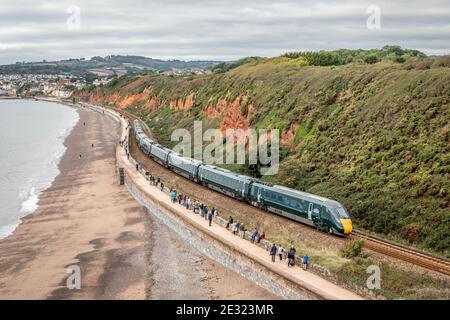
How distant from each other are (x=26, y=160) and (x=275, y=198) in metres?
54.1

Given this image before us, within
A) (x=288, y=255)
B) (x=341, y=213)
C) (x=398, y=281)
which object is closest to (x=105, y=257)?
(x=288, y=255)

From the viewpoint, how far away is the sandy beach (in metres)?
26.6

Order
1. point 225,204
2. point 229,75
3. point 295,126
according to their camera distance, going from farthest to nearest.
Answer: point 229,75 → point 295,126 → point 225,204

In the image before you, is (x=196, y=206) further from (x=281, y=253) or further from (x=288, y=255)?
(x=288, y=255)

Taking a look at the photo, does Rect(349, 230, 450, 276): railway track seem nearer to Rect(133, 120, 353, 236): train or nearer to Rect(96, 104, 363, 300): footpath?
Rect(133, 120, 353, 236): train

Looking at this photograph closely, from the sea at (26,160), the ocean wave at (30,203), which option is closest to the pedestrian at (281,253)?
the sea at (26,160)

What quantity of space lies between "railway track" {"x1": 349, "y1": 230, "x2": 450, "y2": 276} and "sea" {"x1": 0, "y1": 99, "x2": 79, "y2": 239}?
25790mm

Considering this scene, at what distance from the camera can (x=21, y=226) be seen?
40.9 meters

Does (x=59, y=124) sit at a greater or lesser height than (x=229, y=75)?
lesser

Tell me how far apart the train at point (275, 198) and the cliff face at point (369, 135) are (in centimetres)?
370

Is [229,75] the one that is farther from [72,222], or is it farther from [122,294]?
[122,294]

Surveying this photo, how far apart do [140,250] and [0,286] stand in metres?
8.35
